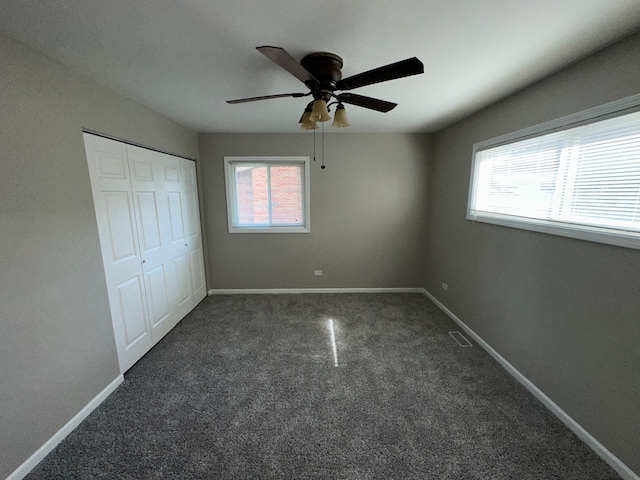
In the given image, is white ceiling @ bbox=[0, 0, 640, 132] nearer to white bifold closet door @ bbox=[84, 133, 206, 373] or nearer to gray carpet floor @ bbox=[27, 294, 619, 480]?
white bifold closet door @ bbox=[84, 133, 206, 373]

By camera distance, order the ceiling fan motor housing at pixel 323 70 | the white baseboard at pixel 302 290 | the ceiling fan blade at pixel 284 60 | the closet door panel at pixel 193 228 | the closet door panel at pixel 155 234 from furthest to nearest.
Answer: the white baseboard at pixel 302 290, the closet door panel at pixel 193 228, the closet door panel at pixel 155 234, the ceiling fan motor housing at pixel 323 70, the ceiling fan blade at pixel 284 60

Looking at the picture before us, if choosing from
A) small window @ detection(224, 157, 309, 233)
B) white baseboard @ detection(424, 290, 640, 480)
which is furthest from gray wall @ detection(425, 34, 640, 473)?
small window @ detection(224, 157, 309, 233)

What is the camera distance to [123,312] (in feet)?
6.89

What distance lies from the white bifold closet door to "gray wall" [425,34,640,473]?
3.43 metres

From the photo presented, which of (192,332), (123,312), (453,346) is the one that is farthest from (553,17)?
(192,332)

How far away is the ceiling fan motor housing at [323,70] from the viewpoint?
1469 mm

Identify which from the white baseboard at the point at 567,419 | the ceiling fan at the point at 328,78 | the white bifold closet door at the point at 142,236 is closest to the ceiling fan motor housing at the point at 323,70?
the ceiling fan at the point at 328,78

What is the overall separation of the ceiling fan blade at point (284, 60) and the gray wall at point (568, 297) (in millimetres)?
1745

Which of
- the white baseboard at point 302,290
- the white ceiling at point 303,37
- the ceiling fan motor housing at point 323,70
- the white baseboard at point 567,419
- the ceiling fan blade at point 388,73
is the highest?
the white ceiling at point 303,37

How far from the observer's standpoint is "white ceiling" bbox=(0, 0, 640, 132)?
3.61 ft

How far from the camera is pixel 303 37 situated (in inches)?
51.8

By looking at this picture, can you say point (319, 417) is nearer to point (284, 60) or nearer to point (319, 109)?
point (319, 109)

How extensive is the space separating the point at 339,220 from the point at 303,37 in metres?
2.55

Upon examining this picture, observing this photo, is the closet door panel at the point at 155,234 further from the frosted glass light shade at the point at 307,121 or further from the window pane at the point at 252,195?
the frosted glass light shade at the point at 307,121
